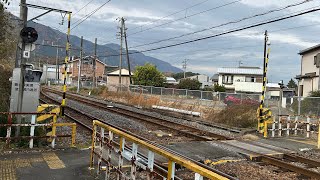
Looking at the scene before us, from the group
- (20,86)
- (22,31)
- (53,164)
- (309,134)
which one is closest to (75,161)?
(53,164)

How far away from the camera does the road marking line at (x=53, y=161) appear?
7409 mm

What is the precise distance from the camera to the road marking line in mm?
7409

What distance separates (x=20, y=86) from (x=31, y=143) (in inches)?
73.1

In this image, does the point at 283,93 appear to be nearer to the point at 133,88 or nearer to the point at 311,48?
the point at 311,48

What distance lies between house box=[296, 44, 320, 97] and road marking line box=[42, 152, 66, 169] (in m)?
31.9

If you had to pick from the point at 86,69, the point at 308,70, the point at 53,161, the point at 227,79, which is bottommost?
the point at 53,161

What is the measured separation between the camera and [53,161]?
25.7ft

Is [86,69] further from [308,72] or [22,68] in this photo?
[22,68]

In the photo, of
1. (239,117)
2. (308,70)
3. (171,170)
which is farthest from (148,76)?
(171,170)

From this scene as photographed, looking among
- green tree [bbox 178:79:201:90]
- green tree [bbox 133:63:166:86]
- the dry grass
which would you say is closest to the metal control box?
the dry grass

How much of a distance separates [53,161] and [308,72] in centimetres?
3582

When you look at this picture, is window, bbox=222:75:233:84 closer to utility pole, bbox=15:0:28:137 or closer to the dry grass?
the dry grass

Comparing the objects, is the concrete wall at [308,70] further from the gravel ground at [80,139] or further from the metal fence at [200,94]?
the gravel ground at [80,139]

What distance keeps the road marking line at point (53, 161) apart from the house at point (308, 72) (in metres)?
31.9
